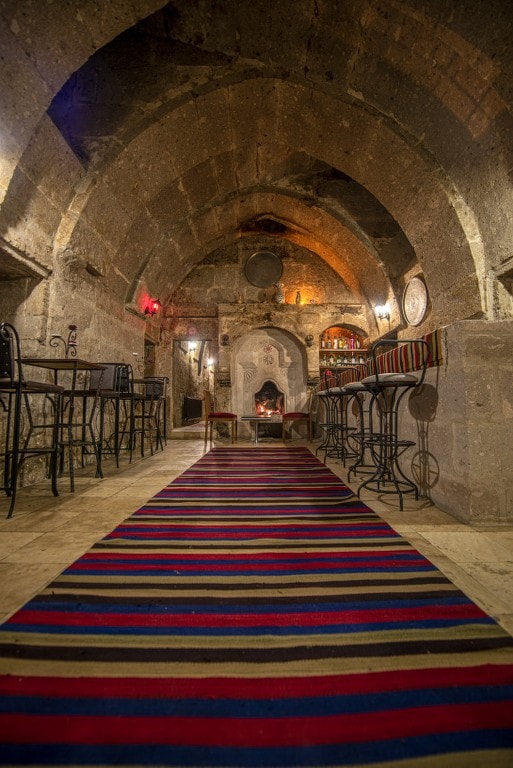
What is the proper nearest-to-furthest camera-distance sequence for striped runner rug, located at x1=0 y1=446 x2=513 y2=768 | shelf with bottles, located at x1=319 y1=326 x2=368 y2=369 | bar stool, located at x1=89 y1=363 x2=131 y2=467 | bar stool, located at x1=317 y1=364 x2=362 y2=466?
striped runner rug, located at x1=0 y1=446 x2=513 y2=768, bar stool, located at x1=317 y1=364 x2=362 y2=466, bar stool, located at x1=89 y1=363 x2=131 y2=467, shelf with bottles, located at x1=319 y1=326 x2=368 y2=369

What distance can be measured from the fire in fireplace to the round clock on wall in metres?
3.49

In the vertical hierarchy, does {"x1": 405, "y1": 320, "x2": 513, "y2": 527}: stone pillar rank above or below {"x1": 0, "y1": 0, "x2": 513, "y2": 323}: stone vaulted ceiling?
below

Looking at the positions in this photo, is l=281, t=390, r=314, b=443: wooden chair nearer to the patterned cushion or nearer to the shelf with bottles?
the shelf with bottles

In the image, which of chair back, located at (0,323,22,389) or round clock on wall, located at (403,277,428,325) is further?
round clock on wall, located at (403,277,428,325)

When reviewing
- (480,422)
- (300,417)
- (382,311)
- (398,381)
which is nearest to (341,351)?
(382,311)

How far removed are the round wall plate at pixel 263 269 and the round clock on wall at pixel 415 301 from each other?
3273mm

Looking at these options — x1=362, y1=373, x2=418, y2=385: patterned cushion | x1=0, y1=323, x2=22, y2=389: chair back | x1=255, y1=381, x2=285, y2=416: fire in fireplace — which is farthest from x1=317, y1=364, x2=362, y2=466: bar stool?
x1=0, y1=323, x2=22, y2=389: chair back

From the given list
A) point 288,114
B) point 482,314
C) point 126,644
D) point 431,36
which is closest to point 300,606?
point 126,644

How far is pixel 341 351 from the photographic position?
873 centimetres

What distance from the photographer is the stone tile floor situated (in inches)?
54.1

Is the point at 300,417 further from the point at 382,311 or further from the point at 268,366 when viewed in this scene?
the point at 382,311

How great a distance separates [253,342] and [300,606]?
777 centimetres

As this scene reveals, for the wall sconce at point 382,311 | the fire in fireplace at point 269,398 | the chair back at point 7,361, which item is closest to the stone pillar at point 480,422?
the chair back at point 7,361

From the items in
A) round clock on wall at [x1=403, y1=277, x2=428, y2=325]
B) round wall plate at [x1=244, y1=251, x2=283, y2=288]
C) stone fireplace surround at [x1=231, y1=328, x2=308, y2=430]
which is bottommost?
stone fireplace surround at [x1=231, y1=328, x2=308, y2=430]
